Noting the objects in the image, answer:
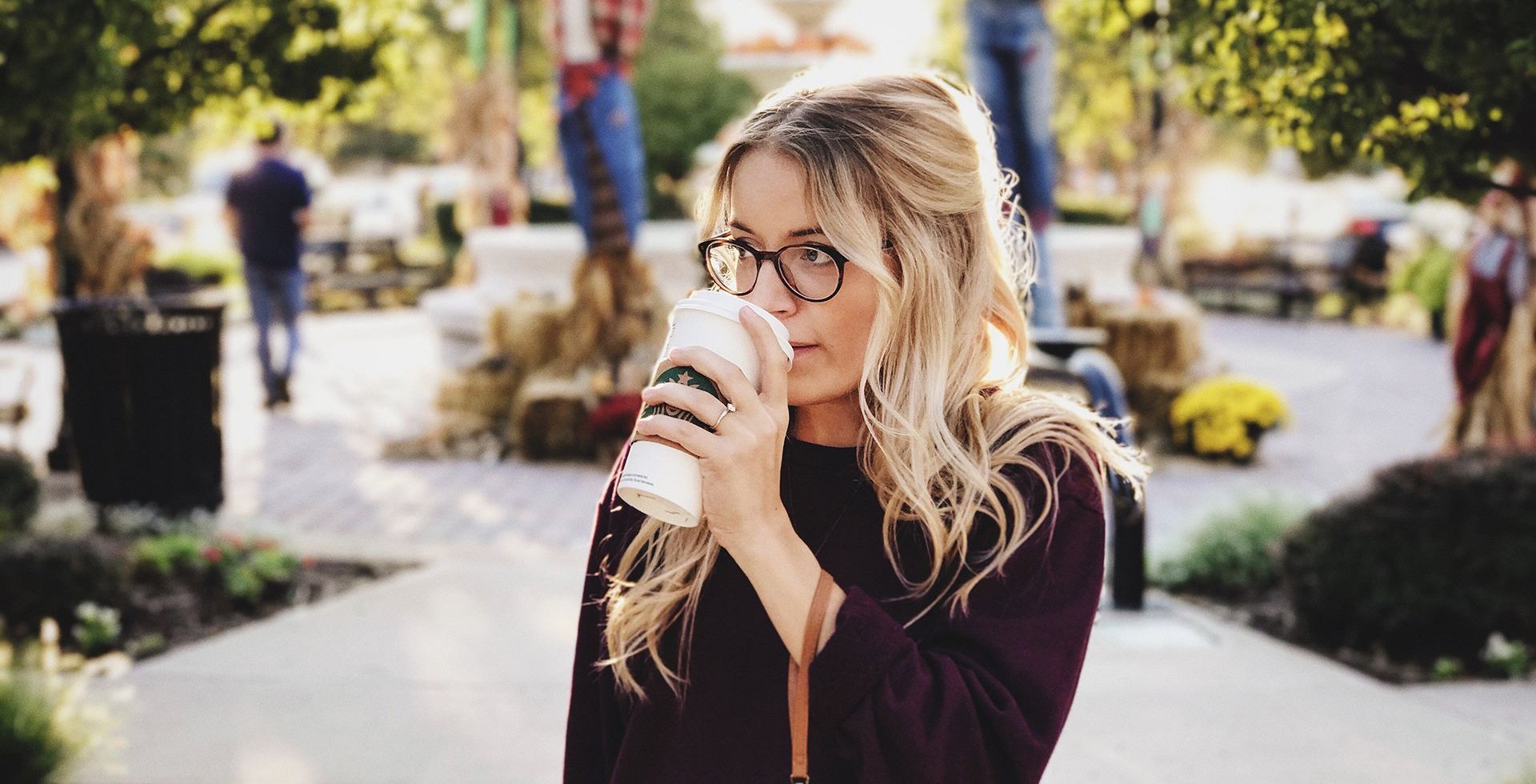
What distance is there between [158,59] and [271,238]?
5.64 m

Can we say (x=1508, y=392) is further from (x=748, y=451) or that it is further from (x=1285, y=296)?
(x=1285, y=296)

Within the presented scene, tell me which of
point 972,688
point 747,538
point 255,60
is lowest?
point 972,688

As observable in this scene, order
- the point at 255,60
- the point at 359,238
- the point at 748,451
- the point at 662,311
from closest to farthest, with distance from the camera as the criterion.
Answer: the point at 748,451 → the point at 255,60 → the point at 662,311 → the point at 359,238

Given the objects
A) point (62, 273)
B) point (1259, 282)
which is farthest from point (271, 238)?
point (1259, 282)

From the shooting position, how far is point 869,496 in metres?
1.84

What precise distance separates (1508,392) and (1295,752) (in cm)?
547

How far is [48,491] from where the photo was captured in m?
8.44

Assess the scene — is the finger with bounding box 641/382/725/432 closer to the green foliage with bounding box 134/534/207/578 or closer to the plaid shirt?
the green foliage with bounding box 134/534/207/578

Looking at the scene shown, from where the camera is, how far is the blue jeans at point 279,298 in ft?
37.1

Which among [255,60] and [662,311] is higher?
[255,60]

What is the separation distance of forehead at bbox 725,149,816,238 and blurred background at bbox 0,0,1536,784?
384mm

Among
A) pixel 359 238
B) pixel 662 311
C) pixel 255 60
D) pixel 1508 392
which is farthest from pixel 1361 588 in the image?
pixel 359 238

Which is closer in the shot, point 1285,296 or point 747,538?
point 747,538

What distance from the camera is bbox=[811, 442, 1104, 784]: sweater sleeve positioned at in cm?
159
